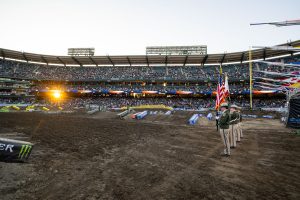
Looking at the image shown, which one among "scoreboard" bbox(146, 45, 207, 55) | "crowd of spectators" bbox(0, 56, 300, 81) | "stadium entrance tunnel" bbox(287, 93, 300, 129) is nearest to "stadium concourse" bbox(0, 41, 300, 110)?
"crowd of spectators" bbox(0, 56, 300, 81)

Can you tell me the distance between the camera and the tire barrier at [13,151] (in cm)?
446

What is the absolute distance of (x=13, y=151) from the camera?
4527 millimetres

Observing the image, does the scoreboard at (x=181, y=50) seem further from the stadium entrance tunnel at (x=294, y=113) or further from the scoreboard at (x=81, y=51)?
the stadium entrance tunnel at (x=294, y=113)

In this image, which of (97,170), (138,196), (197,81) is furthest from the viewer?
(197,81)

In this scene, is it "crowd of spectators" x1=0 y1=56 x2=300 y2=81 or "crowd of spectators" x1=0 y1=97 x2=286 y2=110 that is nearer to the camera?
"crowd of spectators" x1=0 y1=97 x2=286 y2=110

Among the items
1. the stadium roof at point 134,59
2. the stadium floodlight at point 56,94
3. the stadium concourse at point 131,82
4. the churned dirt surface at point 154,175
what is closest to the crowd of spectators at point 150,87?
the stadium concourse at point 131,82

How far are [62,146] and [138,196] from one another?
20.9ft

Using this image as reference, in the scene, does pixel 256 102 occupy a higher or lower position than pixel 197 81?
lower

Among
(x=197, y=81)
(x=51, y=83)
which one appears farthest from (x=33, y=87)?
(x=197, y=81)

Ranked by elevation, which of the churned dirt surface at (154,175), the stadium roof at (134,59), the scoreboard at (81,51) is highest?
the scoreboard at (81,51)

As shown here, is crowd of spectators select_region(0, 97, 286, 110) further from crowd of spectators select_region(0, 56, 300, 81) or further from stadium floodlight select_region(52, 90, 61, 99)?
crowd of spectators select_region(0, 56, 300, 81)

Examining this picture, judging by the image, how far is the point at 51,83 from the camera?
54.5 meters

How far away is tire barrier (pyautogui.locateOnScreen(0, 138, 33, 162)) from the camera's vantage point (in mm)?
4465

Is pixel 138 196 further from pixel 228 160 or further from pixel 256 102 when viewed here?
pixel 256 102
